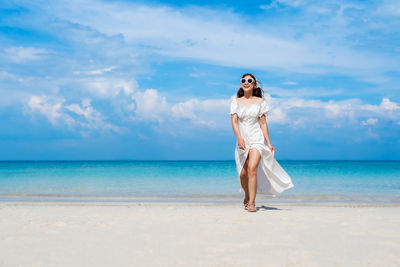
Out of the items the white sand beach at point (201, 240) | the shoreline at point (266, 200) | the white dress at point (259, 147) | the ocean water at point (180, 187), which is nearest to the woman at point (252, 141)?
the white dress at point (259, 147)

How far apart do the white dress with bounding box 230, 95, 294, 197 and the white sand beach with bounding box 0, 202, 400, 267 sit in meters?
0.95

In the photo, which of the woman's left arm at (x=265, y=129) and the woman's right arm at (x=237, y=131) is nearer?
the woman's right arm at (x=237, y=131)

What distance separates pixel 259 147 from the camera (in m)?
6.70

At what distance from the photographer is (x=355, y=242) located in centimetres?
417

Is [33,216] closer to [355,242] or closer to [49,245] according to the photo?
[49,245]

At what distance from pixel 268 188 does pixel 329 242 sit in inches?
112

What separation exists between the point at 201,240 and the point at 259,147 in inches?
110

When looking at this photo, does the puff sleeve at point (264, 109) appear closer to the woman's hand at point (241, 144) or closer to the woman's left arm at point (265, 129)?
the woman's left arm at point (265, 129)

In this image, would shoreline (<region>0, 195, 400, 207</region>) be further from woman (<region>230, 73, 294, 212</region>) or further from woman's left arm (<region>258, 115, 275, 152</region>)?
woman's left arm (<region>258, 115, 275, 152</region>)

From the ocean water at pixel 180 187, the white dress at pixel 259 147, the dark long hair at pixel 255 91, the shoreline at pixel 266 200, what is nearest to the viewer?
the white dress at pixel 259 147

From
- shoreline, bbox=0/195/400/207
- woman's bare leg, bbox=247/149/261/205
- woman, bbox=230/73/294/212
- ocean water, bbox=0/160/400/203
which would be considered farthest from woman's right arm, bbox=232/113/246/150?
ocean water, bbox=0/160/400/203

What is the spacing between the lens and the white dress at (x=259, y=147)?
22.0 ft

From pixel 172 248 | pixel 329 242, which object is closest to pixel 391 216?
pixel 329 242

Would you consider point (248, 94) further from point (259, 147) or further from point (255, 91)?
point (259, 147)
